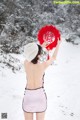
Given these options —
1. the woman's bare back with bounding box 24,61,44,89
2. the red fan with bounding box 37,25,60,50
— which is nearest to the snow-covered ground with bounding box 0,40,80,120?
the red fan with bounding box 37,25,60,50

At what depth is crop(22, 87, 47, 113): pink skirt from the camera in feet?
10.9

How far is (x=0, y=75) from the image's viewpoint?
16.3ft

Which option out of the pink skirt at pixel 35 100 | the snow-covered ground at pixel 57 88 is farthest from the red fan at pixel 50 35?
the snow-covered ground at pixel 57 88

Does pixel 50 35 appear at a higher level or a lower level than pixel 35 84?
higher

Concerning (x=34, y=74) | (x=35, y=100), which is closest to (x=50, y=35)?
(x=34, y=74)

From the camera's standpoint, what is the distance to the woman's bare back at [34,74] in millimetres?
3314

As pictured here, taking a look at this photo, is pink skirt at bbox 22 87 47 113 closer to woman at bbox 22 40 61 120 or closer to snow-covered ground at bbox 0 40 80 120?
woman at bbox 22 40 61 120

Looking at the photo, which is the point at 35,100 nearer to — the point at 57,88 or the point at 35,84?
the point at 35,84

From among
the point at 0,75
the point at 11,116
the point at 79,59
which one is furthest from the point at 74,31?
the point at 11,116

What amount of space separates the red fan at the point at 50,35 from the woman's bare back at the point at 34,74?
69 cm

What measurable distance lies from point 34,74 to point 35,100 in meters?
0.25

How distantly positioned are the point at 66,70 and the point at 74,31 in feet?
2.66

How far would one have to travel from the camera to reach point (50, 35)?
3930mm

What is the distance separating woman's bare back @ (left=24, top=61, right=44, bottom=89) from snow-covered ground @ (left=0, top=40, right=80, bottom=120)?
121 centimetres
